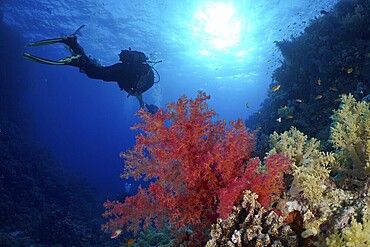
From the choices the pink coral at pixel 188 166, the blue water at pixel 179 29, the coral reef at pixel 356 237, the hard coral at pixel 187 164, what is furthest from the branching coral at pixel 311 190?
the blue water at pixel 179 29

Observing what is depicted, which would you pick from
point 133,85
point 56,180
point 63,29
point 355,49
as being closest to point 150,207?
point 133,85

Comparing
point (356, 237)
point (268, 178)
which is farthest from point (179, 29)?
point (356, 237)

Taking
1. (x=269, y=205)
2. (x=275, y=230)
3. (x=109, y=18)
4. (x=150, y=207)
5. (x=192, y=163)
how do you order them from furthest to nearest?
(x=109, y=18) → (x=150, y=207) → (x=192, y=163) → (x=269, y=205) → (x=275, y=230)

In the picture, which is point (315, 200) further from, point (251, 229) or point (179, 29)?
point (179, 29)

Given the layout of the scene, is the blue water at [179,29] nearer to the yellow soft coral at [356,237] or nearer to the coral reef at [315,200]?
the coral reef at [315,200]

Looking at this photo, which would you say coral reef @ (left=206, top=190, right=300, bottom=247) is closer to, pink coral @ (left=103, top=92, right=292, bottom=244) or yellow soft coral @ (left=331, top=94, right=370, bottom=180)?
pink coral @ (left=103, top=92, right=292, bottom=244)

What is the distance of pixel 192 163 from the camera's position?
3.73 m

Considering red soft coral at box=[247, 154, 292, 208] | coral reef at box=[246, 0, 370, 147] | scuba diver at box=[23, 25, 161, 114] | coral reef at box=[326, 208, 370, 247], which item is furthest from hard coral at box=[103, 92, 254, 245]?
scuba diver at box=[23, 25, 161, 114]

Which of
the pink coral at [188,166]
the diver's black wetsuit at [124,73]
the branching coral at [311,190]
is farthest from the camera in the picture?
the diver's black wetsuit at [124,73]

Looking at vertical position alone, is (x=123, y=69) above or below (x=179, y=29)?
below

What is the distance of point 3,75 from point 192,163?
112 feet

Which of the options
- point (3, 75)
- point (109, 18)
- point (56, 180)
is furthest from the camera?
point (3, 75)

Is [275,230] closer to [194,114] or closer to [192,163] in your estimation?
[192,163]

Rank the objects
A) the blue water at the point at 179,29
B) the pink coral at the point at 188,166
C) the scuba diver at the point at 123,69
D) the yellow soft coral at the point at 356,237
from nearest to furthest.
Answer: the yellow soft coral at the point at 356,237 → the pink coral at the point at 188,166 → the scuba diver at the point at 123,69 → the blue water at the point at 179,29
